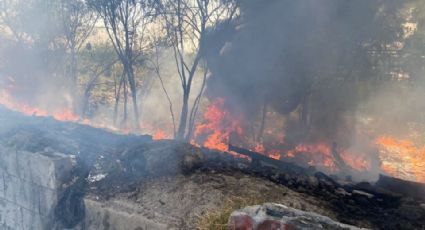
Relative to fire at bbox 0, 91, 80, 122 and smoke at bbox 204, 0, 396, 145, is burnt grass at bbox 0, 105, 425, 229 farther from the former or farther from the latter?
fire at bbox 0, 91, 80, 122

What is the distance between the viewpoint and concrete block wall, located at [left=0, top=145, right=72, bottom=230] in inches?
280

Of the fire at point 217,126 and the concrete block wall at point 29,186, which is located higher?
the fire at point 217,126

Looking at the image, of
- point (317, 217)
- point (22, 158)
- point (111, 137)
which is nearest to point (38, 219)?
point (22, 158)

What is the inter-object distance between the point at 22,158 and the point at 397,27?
15.1 m

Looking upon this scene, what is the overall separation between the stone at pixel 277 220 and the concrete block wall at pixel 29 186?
4805mm

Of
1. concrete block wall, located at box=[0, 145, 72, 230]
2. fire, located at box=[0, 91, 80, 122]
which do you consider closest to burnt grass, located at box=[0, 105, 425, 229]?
concrete block wall, located at box=[0, 145, 72, 230]

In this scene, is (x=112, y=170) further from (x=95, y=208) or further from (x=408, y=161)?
(x=408, y=161)

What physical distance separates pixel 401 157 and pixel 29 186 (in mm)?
15398

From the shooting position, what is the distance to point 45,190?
23.8 ft

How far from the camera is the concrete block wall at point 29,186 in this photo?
7121 mm

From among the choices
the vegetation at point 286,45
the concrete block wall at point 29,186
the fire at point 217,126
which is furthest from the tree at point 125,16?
the concrete block wall at point 29,186

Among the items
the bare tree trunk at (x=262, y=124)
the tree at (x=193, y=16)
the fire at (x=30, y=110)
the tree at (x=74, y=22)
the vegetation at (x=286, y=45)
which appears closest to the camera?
the tree at (x=193, y=16)

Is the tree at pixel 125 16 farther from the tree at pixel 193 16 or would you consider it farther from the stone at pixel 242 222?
the stone at pixel 242 222

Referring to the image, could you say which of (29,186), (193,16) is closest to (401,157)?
(193,16)
